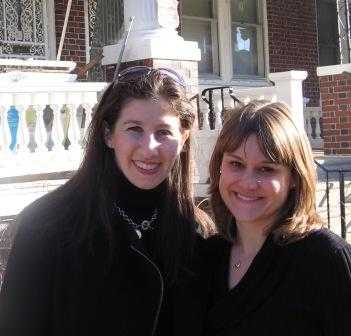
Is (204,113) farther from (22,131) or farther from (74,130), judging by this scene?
(22,131)

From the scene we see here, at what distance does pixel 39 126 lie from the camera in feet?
23.2

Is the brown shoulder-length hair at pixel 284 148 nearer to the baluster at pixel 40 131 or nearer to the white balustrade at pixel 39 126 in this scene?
the white balustrade at pixel 39 126

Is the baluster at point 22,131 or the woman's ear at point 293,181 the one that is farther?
the baluster at point 22,131

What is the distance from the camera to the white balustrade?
6781 mm

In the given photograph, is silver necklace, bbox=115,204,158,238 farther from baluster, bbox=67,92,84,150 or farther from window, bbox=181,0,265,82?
window, bbox=181,0,265,82

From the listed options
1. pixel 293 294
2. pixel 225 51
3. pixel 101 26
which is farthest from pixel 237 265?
pixel 225 51

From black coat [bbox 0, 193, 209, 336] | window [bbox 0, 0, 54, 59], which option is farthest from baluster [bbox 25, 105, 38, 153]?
black coat [bbox 0, 193, 209, 336]

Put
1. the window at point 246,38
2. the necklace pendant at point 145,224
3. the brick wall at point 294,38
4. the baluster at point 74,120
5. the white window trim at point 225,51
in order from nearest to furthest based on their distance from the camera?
the necklace pendant at point 145,224 → the baluster at point 74,120 → the white window trim at point 225,51 → the window at point 246,38 → the brick wall at point 294,38

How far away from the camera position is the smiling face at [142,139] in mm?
2168

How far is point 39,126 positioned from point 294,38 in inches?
300

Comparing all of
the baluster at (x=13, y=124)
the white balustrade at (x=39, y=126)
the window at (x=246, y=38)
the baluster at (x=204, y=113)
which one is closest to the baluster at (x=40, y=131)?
the white balustrade at (x=39, y=126)

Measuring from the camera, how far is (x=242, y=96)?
9.01 meters

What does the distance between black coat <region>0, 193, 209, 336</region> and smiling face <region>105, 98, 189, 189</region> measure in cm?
21

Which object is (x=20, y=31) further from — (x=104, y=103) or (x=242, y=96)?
(x=104, y=103)
